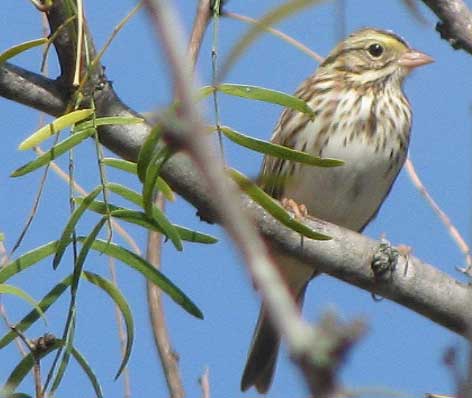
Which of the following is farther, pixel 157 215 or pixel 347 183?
pixel 347 183

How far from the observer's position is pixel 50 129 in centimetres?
162

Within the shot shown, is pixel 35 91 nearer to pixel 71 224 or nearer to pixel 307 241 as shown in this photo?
pixel 71 224

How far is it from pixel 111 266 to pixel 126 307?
39 centimetres

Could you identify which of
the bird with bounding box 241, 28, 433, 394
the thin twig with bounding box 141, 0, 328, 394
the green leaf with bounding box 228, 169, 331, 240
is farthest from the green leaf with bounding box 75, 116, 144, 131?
the bird with bounding box 241, 28, 433, 394

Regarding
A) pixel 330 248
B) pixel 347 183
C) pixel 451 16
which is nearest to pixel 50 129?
pixel 451 16

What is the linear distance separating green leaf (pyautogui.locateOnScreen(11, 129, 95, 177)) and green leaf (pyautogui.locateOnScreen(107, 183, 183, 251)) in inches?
3.7

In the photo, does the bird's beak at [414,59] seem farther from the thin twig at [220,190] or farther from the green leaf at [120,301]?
the thin twig at [220,190]

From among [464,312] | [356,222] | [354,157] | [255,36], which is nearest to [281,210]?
[464,312]

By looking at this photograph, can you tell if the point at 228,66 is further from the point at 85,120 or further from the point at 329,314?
the point at 85,120

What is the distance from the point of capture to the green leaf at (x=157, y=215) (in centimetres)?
164

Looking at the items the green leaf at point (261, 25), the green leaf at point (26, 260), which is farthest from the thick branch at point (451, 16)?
the green leaf at point (261, 25)

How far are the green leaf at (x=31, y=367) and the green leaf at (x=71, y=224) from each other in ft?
0.46

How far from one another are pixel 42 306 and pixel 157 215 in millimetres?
236

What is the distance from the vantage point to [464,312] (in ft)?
7.43
